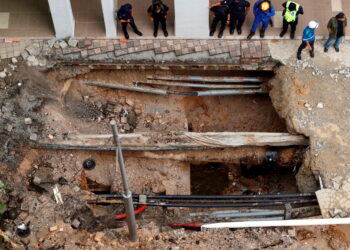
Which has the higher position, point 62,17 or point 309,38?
point 62,17

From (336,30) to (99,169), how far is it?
6.58 meters

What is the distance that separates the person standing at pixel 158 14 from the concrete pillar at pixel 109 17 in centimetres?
92

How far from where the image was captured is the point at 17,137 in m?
12.7

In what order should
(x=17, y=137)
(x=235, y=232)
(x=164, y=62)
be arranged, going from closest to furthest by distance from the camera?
1. (x=235, y=232)
2. (x=17, y=137)
3. (x=164, y=62)

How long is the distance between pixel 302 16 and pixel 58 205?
775cm

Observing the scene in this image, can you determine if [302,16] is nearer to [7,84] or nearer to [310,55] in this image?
[310,55]

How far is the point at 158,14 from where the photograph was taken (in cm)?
1305

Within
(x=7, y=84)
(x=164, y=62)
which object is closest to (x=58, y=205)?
(x=7, y=84)

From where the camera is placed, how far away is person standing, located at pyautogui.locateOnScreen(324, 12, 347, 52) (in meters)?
12.8

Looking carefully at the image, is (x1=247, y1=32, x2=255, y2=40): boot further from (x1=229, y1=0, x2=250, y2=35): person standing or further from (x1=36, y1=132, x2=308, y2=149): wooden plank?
(x1=36, y1=132, x2=308, y2=149): wooden plank

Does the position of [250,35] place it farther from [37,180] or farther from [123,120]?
[37,180]

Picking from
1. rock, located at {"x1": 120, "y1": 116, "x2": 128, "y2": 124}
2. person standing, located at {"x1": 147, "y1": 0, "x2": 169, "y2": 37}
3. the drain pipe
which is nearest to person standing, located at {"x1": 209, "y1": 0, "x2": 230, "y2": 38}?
person standing, located at {"x1": 147, "y1": 0, "x2": 169, "y2": 37}

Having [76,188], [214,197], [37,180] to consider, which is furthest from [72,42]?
[214,197]

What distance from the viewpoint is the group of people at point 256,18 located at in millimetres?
12836
